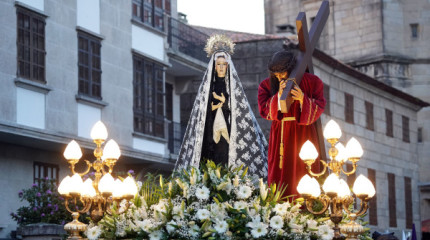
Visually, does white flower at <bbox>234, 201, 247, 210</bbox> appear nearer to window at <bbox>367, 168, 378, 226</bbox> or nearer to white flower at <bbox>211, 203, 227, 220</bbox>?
white flower at <bbox>211, 203, 227, 220</bbox>

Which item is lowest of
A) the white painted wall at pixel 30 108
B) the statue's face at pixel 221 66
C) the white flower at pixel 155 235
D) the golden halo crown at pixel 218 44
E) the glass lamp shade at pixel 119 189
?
the white flower at pixel 155 235

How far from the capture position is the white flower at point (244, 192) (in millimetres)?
8711

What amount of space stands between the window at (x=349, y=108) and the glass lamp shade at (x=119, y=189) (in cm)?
2143

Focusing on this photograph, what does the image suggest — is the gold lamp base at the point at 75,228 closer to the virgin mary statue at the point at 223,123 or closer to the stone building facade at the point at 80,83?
the virgin mary statue at the point at 223,123

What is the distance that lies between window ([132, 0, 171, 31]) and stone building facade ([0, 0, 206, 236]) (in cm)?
3

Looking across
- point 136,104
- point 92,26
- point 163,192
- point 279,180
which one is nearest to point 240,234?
point 163,192

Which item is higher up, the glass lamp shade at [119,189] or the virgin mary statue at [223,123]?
the virgin mary statue at [223,123]

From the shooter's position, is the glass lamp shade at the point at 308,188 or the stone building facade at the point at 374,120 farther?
the stone building facade at the point at 374,120

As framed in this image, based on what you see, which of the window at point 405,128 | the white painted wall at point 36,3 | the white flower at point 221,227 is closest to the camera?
the white flower at point 221,227

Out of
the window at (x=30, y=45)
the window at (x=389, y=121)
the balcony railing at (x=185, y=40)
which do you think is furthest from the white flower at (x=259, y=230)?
the window at (x=389, y=121)

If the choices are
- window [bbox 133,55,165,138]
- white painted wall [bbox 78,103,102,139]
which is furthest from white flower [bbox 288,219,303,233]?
window [bbox 133,55,165,138]

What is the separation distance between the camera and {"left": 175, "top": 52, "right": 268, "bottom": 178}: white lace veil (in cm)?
1215

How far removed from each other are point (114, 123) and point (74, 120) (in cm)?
193

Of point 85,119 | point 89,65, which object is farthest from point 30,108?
point 89,65
